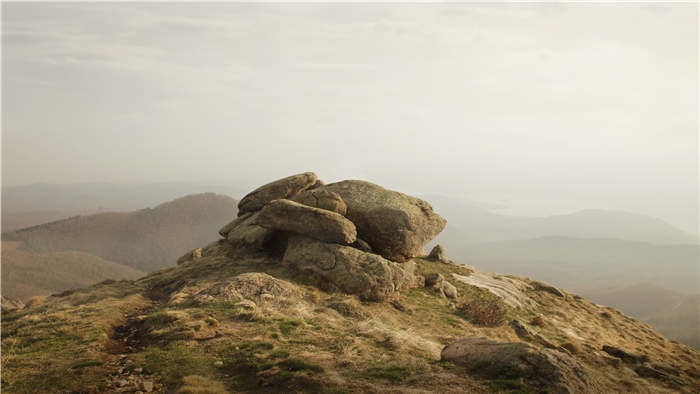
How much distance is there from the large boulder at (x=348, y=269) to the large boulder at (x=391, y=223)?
83.5 inches

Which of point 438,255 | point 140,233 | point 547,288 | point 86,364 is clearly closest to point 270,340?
point 86,364

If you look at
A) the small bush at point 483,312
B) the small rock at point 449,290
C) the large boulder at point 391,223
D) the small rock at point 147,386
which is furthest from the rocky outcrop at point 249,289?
the small rock at point 449,290

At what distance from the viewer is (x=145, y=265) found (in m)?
A: 134

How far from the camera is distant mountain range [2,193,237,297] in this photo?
9400 cm

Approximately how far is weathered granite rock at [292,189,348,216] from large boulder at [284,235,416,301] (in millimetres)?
2800

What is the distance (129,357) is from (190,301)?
523cm

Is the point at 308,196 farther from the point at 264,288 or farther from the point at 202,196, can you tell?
the point at 202,196

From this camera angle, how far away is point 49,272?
307 ft

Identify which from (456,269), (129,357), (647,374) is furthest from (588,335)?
(129,357)

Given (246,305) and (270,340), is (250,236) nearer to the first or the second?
(246,305)

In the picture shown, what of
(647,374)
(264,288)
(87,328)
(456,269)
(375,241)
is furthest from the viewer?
(456,269)

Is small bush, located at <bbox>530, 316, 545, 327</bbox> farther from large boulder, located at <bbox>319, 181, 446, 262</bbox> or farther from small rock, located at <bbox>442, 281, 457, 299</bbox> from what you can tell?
large boulder, located at <bbox>319, 181, 446, 262</bbox>

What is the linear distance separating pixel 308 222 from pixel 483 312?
41.3 ft

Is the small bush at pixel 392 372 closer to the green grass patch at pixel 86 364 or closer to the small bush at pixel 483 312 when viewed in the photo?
the green grass patch at pixel 86 364
